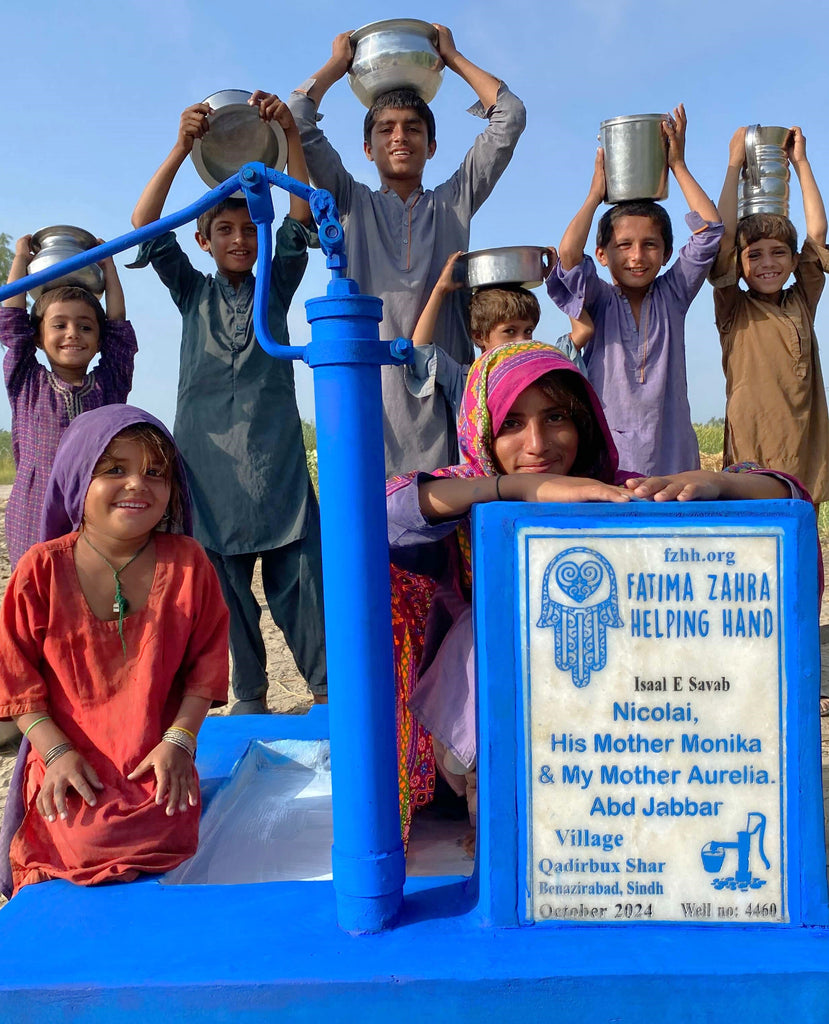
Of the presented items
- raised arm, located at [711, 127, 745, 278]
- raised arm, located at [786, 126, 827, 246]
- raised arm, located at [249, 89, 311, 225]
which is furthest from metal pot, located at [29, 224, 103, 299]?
raised arm, located at [786, 126, 827, 246]

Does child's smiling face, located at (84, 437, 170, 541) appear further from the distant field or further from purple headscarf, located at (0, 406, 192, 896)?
the distant field

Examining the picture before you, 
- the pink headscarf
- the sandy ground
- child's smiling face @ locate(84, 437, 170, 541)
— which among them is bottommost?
the sandy ground

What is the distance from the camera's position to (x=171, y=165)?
3.46m

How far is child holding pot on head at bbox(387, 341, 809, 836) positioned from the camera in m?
1.77

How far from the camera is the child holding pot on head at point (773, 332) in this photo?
154 inches

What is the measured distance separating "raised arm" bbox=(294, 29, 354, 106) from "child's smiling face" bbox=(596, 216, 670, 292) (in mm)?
1322

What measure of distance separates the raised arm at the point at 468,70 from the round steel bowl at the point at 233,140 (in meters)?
0.92

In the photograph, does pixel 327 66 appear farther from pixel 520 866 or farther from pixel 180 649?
pixel 520 866

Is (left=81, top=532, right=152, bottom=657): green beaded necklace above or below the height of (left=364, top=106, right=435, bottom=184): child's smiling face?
below

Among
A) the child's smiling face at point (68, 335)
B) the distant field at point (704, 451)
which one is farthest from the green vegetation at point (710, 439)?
the child's smiling face at point (68, 335)

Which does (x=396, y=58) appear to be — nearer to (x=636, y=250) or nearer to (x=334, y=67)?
(x=334, y=67)

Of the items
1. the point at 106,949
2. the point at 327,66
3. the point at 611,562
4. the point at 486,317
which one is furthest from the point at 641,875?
the point at 327,66

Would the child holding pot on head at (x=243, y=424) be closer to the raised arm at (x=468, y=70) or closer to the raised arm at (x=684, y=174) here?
the raised arm at (x=468, y=70)

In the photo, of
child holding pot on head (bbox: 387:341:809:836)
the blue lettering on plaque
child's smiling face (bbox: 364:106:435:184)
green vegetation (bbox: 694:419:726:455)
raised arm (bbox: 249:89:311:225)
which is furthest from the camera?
green vegetation (bbox: 694:419:726:455)
